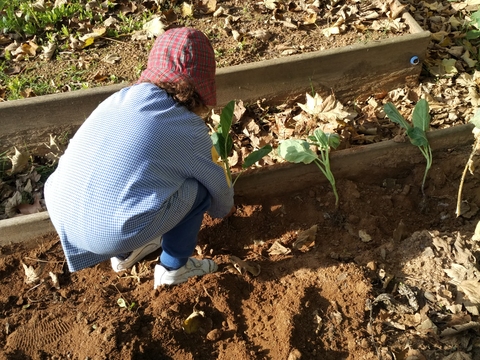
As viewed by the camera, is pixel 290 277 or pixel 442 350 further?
pixel 290 277

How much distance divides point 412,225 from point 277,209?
999 mm

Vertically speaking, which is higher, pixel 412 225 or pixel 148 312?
pixel 148 312

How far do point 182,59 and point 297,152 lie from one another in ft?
3.84

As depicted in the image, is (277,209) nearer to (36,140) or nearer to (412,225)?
(412,225)

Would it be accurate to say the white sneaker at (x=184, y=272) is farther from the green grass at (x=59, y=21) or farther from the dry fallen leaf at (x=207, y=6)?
the dry fallen leaf at (x=207, y=6)

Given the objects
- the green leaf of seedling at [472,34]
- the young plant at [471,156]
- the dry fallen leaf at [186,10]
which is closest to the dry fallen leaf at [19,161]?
the dry fallen leaf at [186,10]

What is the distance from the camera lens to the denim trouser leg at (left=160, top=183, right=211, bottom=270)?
8.67 ft

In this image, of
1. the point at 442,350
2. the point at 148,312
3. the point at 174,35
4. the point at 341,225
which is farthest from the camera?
the point at 341,225

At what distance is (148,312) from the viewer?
9.16 ft

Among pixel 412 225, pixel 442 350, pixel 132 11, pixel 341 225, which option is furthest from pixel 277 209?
pixel 132 11

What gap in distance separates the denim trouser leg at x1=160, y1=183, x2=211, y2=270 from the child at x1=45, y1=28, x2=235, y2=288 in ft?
0.12

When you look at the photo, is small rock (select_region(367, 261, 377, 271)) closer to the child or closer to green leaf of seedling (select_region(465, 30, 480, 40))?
the child

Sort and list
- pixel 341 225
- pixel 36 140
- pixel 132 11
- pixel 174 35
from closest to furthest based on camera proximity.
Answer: pixel 174 35
pixel 341 225
pixel 36 140
pixel 132 11

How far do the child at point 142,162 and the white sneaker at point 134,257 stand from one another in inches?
15.8
